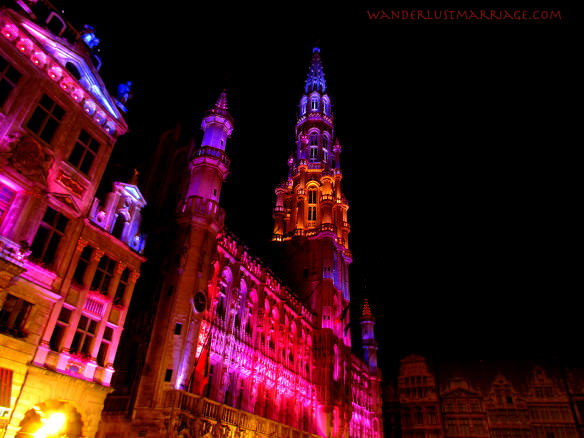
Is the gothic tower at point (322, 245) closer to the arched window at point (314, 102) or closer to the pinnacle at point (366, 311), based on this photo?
the arched window at point (314, 102)

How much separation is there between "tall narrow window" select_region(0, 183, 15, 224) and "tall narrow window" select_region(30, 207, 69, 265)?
1731 mm

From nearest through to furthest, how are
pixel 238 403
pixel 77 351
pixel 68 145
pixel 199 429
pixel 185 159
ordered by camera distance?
pixel 77 351 → pixel 68 145 → pixel 199 429 → pixel 238 403 → pixel 185 159

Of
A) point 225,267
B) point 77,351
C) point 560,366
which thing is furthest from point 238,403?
point 560,366

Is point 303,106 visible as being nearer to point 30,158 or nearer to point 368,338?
point 368,338

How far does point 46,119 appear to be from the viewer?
22.8 metres

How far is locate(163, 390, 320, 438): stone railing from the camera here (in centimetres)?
2595

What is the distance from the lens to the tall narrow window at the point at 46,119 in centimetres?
2227

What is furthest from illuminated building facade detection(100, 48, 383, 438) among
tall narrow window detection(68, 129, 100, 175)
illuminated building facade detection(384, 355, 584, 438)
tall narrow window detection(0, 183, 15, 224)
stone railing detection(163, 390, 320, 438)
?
tall narrow window detection(0, 183, 15, 224)

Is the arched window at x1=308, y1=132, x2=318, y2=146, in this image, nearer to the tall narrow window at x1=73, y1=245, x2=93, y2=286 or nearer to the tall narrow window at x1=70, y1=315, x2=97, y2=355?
the tall narrow window at x1=73, y1=245, x2=93, y2=286

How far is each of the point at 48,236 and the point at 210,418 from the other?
15.6 metres

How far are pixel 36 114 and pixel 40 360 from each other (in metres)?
12.8

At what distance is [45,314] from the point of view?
2058cm

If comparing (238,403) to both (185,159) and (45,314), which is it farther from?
(185,159)

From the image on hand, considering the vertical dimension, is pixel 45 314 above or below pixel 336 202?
below
